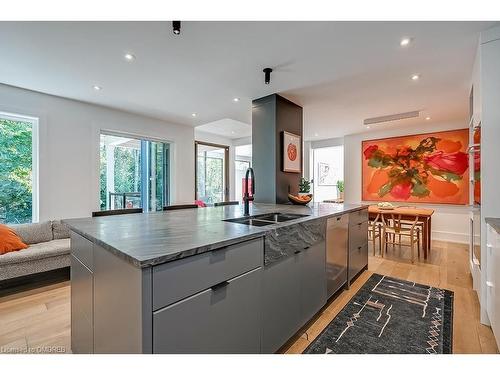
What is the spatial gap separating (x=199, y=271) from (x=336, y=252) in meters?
1.65

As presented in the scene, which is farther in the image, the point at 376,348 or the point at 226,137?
the point at 226,137

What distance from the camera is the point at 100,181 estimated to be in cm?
393

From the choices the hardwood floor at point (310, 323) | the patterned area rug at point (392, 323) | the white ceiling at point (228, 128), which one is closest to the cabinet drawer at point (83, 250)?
the hardwood floor at point (310, 323)

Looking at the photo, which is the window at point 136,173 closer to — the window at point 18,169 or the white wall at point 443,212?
the window at point 18,169

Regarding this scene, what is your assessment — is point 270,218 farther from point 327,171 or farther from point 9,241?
point 327,171

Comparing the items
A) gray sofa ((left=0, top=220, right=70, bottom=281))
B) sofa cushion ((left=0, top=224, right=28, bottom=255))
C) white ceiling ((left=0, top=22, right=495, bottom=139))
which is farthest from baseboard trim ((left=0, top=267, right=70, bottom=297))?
white ceiling ((left=0, top=22, right=495, bottom=139))

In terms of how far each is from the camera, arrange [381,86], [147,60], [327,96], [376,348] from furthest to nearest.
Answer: [327,96] → [381,86] → [147,60] → [376,348]

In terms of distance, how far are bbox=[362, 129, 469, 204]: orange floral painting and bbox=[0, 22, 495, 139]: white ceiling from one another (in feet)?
3.98

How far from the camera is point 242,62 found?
2410mm

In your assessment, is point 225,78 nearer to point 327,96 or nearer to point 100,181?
point 327,96

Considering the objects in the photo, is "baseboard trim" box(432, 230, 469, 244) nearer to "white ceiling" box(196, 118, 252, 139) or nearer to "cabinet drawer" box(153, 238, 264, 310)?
"white ceiling" box(196, 118, 252, 139)

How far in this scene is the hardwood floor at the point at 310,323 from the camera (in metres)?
1.73
